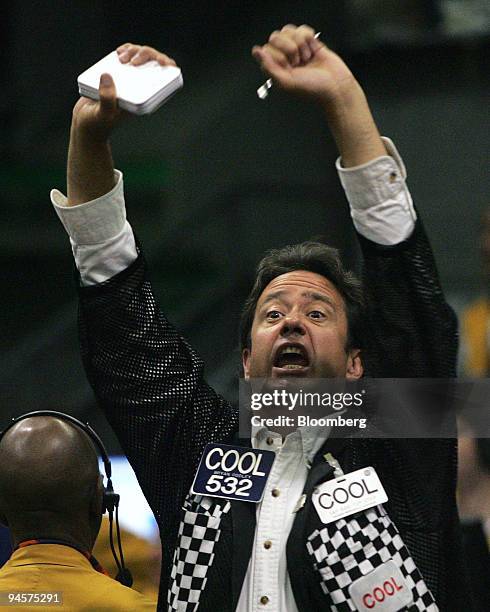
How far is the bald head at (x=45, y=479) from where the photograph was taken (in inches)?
87.4

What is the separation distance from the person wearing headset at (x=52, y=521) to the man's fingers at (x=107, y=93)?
52 cm

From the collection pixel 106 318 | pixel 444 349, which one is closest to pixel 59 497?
pixel 106 318

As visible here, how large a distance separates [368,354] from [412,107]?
2582 millimetres

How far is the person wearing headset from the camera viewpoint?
7.21 feet

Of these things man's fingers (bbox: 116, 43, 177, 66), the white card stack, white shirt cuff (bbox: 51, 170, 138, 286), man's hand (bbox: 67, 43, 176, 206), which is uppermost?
man's fingers (bbox: 116, 43, 177, 66)

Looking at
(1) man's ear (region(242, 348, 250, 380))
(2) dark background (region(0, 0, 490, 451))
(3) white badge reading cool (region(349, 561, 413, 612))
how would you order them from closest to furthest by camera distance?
(3) white badge reading cool (region(349, 561, 413, 612))
(1) man's ear (region(242, 348, 250, 380))
(2) dark background (region(0, 0, 490, 451))

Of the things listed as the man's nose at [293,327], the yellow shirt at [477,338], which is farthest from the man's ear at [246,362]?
the yellow shirt at [477,338]

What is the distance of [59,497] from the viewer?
2227 millimetres

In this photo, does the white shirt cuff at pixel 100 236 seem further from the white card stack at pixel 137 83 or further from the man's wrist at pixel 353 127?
the man's wrist at pixel 353 127

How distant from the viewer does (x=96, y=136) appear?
7.33 ft

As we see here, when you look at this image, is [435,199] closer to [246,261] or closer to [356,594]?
→ [246,261]

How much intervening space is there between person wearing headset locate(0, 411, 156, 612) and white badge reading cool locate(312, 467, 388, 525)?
0.33 meters

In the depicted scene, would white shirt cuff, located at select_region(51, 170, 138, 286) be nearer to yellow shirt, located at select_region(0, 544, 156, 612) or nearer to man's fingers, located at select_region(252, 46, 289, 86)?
man's fingers, located at select_region(252, 46, 289, 86)

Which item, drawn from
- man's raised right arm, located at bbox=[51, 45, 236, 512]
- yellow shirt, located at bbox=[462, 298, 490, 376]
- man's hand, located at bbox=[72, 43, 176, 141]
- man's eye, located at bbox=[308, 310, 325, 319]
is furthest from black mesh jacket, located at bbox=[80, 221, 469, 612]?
yellow shirt, located at bbox=[462, 298, 490, 376]
